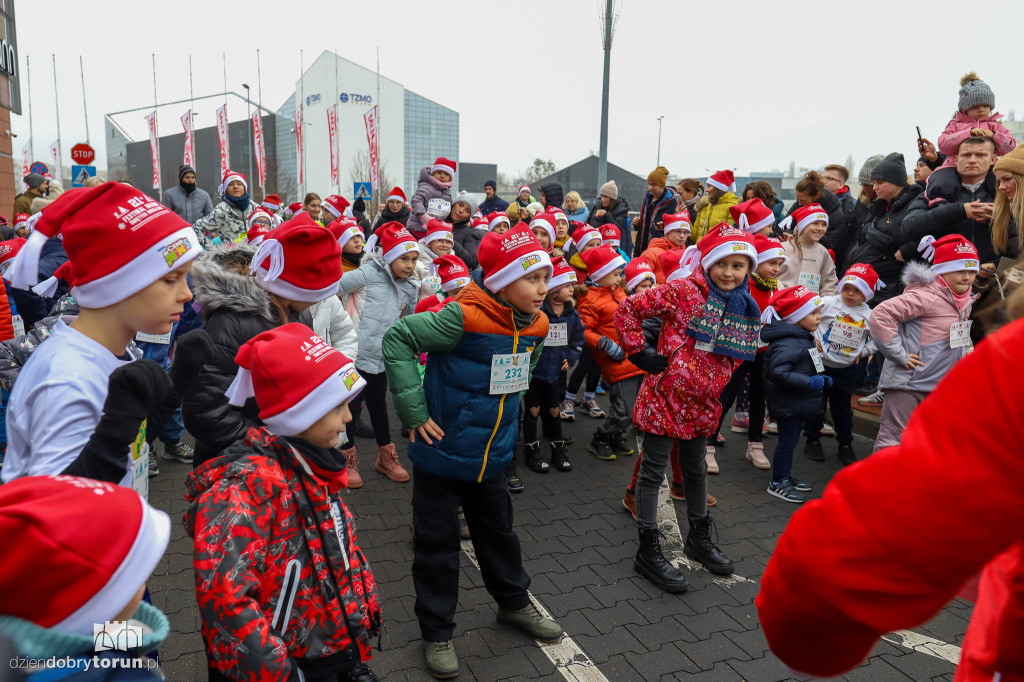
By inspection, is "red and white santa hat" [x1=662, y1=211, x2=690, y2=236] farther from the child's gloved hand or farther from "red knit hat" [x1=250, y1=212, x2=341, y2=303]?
"red knit hat" [x1=250, y1=212, x2=341, y2=303]

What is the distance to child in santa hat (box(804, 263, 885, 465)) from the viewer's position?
6129mm

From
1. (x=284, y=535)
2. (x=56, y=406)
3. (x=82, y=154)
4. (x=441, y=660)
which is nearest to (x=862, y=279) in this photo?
(x=441, y=660)

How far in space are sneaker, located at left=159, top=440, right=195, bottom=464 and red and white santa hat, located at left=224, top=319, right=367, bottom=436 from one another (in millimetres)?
4132

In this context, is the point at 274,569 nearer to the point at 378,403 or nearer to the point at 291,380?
the point at 291,380

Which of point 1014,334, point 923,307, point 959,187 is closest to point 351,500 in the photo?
point 923,307

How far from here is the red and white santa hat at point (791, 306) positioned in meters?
5.82

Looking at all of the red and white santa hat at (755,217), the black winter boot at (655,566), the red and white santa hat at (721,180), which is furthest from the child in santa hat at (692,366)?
the red and white santa hat at (721,180)

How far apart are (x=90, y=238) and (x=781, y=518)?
4902 millimetres

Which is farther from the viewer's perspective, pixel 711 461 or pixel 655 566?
pixel 711 461

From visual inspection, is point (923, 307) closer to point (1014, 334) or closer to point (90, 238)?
point (1014, 334)

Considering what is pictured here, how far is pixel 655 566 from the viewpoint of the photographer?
4.19 m

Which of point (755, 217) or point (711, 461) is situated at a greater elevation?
point (755, 217)

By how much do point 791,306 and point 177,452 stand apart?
5.56 m

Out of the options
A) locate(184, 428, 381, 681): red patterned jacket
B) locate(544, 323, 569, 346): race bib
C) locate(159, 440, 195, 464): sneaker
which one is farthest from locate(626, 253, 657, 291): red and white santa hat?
locate(184, 428, 381, 681): red patterned jacket
